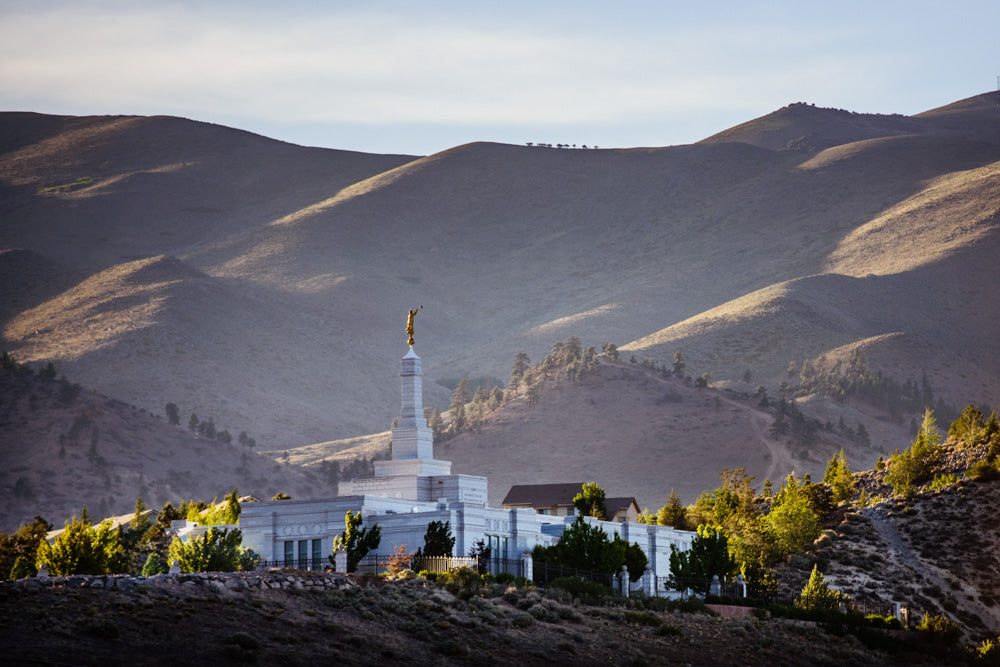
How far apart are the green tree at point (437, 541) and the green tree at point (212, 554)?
23.3ft

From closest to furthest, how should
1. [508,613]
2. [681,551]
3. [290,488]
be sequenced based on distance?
[508,613] < [681,551] < [290,488]

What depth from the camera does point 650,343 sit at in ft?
603

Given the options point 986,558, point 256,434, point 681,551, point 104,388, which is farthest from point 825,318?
point 681,551

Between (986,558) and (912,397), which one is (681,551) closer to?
(986,558)

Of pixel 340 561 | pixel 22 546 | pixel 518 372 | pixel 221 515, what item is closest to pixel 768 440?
pixel 518 372

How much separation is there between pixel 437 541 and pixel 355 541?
3.43 m

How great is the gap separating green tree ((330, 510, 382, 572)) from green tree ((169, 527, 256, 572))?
3665 millimetres

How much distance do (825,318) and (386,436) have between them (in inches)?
2310

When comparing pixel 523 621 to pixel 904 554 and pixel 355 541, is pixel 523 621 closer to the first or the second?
pixel 355 541

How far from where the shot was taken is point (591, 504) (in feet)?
264

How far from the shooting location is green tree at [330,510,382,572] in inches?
2203

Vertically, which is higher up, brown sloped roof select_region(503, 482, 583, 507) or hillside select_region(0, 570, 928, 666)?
brown sloped roof select_region(503, 482, 583, 507)

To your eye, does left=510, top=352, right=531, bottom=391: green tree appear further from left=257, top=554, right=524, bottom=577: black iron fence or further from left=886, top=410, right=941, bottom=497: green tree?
left=257, top=554, right=524, bottom=577: black iron fence

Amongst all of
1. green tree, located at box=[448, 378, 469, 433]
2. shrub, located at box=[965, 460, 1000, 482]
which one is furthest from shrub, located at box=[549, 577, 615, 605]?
green tree, located at box=[448, 378, 469, 433]
